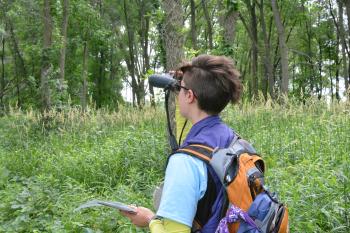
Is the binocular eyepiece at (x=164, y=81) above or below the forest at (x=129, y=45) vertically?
below

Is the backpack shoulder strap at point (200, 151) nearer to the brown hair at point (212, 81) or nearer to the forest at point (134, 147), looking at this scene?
the brown hair at point (212, 81)

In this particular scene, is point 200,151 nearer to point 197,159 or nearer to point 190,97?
point 197,159

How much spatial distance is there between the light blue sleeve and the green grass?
2.24 metres

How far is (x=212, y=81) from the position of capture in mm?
2248

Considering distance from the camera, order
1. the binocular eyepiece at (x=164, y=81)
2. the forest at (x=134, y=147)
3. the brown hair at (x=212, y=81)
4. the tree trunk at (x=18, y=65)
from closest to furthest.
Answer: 1. the brown hair at (x=212, y=81)
2. the binocular eyepiece at (x=164, y=81)
3. the forest at (x=134, y=147)
4. the tree trunk at (x=18, y=65)

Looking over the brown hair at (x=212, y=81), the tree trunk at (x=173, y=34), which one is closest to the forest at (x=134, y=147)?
the tree trunk at (x=173, y=34)

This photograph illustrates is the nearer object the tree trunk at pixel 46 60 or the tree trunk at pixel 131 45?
the tree trunk at pixel 46 60

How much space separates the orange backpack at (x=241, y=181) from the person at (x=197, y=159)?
43mm

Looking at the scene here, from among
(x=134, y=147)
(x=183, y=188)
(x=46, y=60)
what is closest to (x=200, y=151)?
(x=183, y=188)

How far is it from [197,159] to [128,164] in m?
5.25

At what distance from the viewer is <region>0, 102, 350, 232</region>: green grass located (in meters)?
4.68

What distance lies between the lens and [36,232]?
15.6ft

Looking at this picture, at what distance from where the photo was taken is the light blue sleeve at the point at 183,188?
205cm

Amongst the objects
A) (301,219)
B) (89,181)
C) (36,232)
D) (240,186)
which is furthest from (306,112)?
(240,186)
